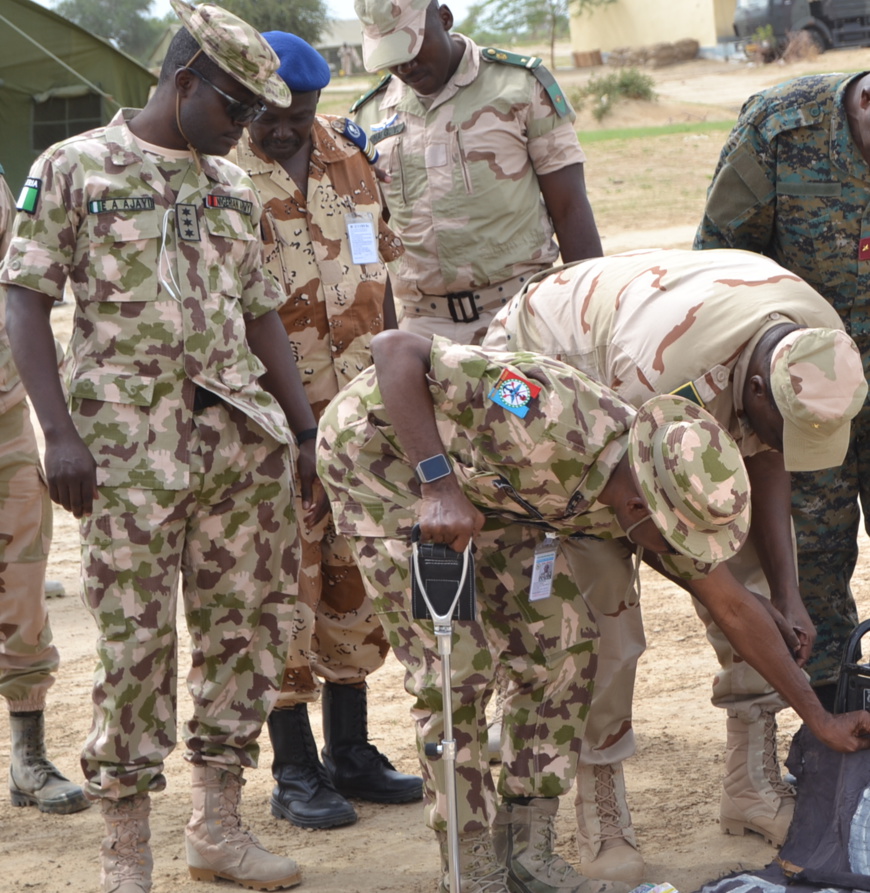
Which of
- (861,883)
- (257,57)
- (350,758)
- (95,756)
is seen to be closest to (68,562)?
(350,758)

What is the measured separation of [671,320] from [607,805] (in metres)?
1.38

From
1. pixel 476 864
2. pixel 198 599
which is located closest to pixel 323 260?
pixel 198 599

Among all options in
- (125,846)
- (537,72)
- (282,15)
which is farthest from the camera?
(282,15)

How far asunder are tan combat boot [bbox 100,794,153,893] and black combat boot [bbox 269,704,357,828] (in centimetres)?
70

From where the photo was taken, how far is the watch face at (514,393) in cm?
296

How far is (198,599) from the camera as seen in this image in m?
3.60

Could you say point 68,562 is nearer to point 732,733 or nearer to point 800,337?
point 732,733

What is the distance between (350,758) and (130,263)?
5.91 ft

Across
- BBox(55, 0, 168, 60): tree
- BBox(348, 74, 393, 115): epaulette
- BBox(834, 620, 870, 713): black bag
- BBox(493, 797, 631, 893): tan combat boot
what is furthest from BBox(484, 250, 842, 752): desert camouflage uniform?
BBox(55, 0, 168, 60): tree

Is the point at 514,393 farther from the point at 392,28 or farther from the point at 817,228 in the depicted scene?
the point at 392,28

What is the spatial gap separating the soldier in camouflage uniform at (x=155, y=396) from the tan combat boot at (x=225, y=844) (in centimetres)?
15

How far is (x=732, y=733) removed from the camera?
3.91 metres

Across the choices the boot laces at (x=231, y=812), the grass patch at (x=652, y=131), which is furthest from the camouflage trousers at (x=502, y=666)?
the grass patch at (x=652, y=131)

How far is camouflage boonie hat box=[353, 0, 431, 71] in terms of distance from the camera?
4.16m
